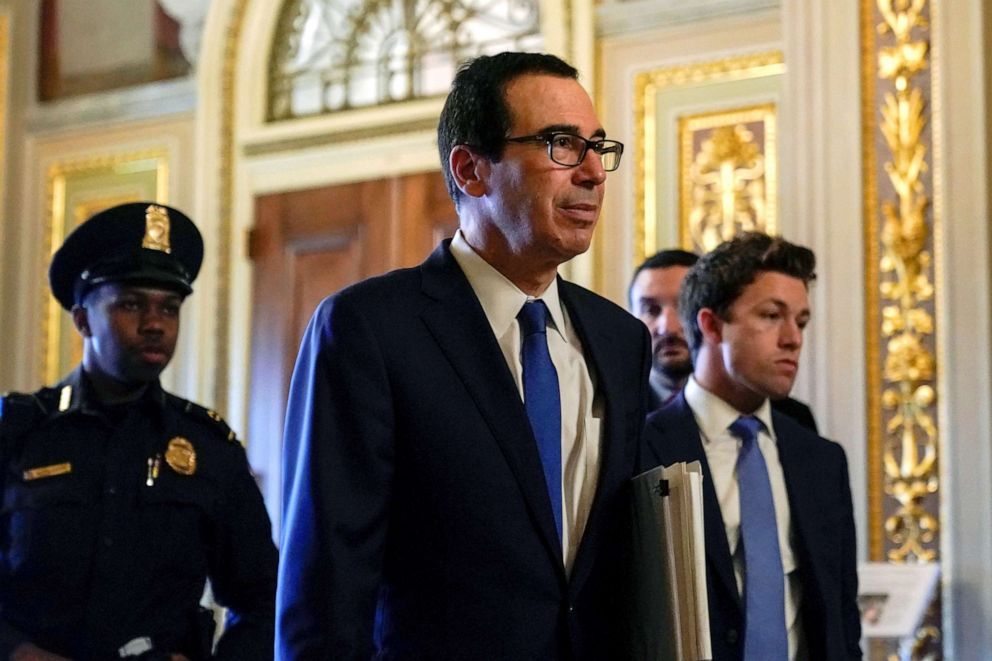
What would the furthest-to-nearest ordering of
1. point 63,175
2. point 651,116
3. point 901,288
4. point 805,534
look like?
1. point 63,175
2. point 651,116
3. point 901,288
4. point 805,534

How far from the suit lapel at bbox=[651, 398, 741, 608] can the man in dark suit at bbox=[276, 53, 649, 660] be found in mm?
560

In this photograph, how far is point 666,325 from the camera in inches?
139

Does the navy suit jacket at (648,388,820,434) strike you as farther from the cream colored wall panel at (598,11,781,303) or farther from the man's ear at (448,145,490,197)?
the man's ear at (448,145,490,197)

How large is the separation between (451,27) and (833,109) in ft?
5.59

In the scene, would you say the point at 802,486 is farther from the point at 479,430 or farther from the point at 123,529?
the point at 123,529

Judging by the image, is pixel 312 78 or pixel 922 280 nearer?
pixel 922 280

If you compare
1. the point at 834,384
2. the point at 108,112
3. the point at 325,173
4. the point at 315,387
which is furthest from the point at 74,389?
the point at 108,112

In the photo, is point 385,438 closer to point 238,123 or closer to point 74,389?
point 74,389

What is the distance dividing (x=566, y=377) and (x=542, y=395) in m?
0.07

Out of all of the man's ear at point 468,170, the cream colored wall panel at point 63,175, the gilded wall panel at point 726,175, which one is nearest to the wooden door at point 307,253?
the cream colored wall panel at point 63,175

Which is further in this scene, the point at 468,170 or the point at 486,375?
the point at 468,170

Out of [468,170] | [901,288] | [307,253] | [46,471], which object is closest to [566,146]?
[468,170]

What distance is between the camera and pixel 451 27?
5551 mm

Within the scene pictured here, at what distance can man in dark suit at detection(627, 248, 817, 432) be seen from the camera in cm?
349
